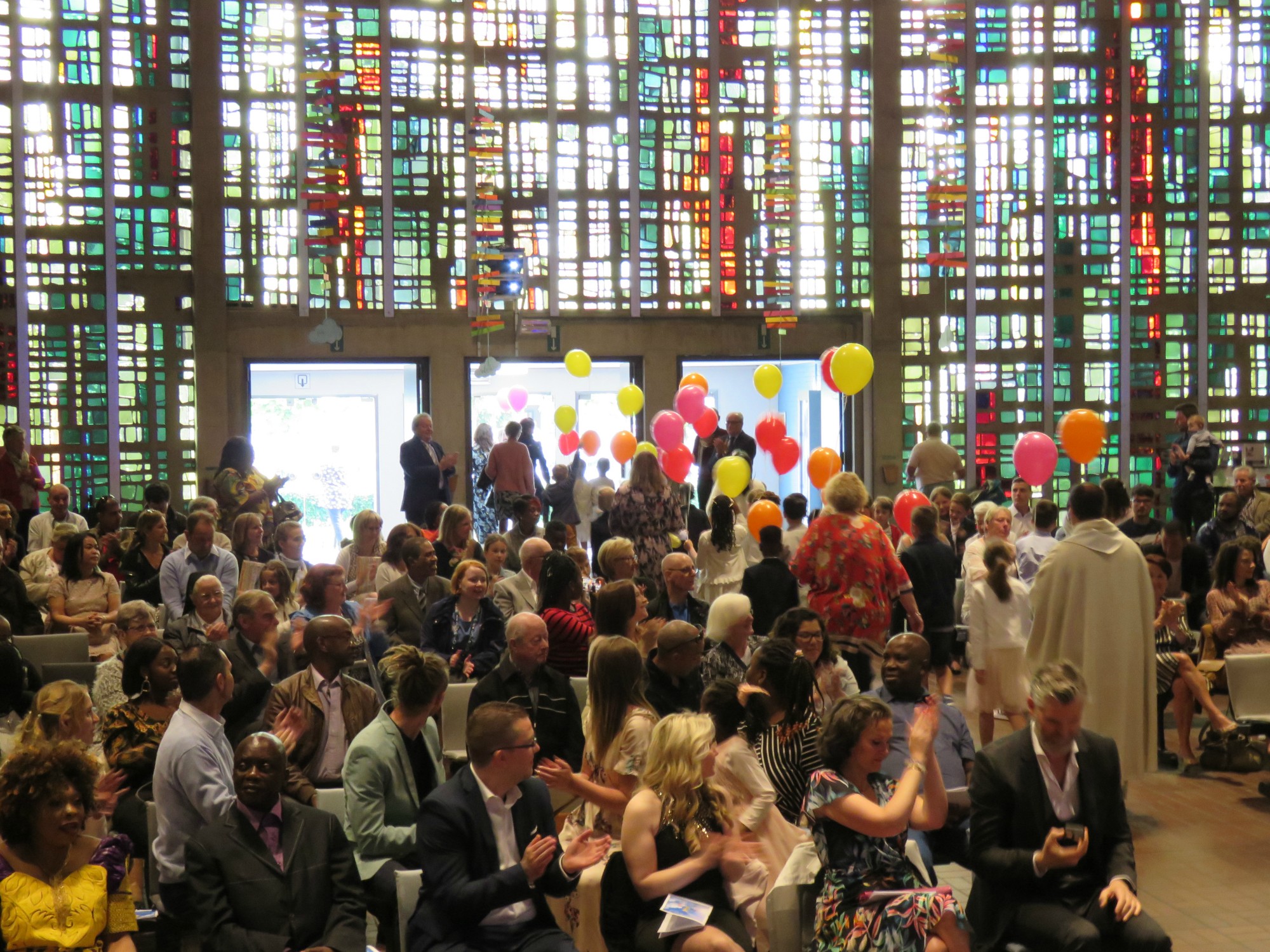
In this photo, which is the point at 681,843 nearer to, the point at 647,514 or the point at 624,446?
the point at 647,514

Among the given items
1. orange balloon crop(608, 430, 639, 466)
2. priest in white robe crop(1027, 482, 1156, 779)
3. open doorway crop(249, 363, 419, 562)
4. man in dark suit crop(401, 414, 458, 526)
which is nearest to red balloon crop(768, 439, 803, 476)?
orange balloon crop(608, 430, 639, 466)

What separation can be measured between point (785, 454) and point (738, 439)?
0.48 meters

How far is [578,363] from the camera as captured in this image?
15.3 metres

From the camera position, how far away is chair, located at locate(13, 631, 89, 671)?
7797 mm

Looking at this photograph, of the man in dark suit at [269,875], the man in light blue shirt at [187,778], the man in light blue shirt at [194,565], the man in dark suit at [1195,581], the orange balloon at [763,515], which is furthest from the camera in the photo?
the orange balloon at [763,515]

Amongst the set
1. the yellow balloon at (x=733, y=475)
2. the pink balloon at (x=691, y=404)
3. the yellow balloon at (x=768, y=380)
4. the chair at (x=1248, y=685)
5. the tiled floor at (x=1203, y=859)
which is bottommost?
the tiled floor at (x=1203, y=859)

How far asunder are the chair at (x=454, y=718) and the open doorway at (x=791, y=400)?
32.1 ft

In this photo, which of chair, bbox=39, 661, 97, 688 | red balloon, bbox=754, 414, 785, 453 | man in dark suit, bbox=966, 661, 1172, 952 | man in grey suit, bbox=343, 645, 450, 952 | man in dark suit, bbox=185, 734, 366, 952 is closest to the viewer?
man in dark suit, bbox=185, 734, 366, 952

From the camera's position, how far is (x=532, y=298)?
15992 millimetres

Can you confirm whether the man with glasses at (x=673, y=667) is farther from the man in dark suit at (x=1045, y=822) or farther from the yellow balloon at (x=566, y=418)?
the yellow balloon at (x=566, y=418)

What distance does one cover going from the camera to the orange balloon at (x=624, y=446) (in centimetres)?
1477

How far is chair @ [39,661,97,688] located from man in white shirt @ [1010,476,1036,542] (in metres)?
7.23

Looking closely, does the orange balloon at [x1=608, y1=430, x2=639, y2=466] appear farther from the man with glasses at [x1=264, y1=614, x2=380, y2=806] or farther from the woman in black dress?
the woman in black dress

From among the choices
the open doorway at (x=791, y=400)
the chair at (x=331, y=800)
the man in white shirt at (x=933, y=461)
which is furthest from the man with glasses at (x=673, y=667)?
the open doorway at (x=791, y=400)
